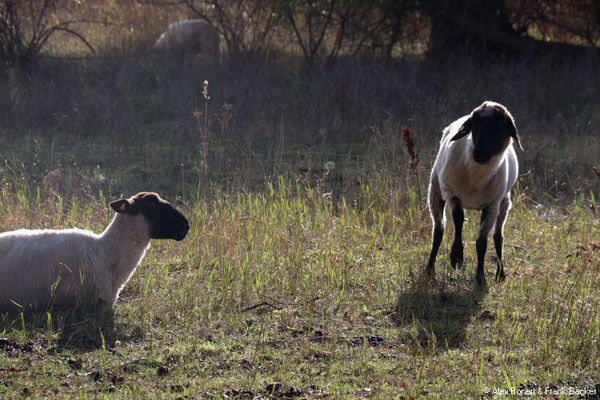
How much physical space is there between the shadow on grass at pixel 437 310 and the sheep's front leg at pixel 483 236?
116 millimetres

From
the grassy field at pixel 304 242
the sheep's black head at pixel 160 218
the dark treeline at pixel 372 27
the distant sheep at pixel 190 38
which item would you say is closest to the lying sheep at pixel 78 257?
the sheep's black head at pixel 160 218

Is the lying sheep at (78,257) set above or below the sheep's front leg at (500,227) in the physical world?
below

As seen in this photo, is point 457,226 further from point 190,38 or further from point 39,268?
point 190,38

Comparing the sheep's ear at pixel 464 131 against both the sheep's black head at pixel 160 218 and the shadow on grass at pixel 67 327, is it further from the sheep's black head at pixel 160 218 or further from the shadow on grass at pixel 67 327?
the shadow on grass at pixel 67 327

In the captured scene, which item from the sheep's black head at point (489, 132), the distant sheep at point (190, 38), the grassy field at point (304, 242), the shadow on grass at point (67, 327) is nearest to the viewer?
the grassy field at point (304, 242)

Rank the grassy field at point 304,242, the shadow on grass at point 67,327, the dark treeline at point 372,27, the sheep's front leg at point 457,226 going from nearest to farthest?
the grassy field at point 304,242
the shadow on grass at point 67,327
the sheep's front leg at point 457,226
the dark treeline at point 372,27

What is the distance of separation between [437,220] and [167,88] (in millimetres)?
7341

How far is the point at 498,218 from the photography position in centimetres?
715

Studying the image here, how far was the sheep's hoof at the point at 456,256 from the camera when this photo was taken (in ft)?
23.1

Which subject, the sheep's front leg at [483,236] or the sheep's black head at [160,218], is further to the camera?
the sheep's front leg at [483,236]

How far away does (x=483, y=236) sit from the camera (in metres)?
6.82

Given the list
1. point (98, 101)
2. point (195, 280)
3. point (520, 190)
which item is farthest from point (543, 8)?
point (195, 280)

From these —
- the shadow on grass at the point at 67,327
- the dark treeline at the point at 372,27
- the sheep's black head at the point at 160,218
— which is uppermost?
the dark treeline at the point at 372,27

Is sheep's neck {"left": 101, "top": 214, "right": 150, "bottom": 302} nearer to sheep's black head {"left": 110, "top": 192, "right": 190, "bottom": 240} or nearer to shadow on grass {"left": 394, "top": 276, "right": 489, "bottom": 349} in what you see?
sheep's black head {"left": 110, "top": 192, "right": 190, "bottom": 240}
